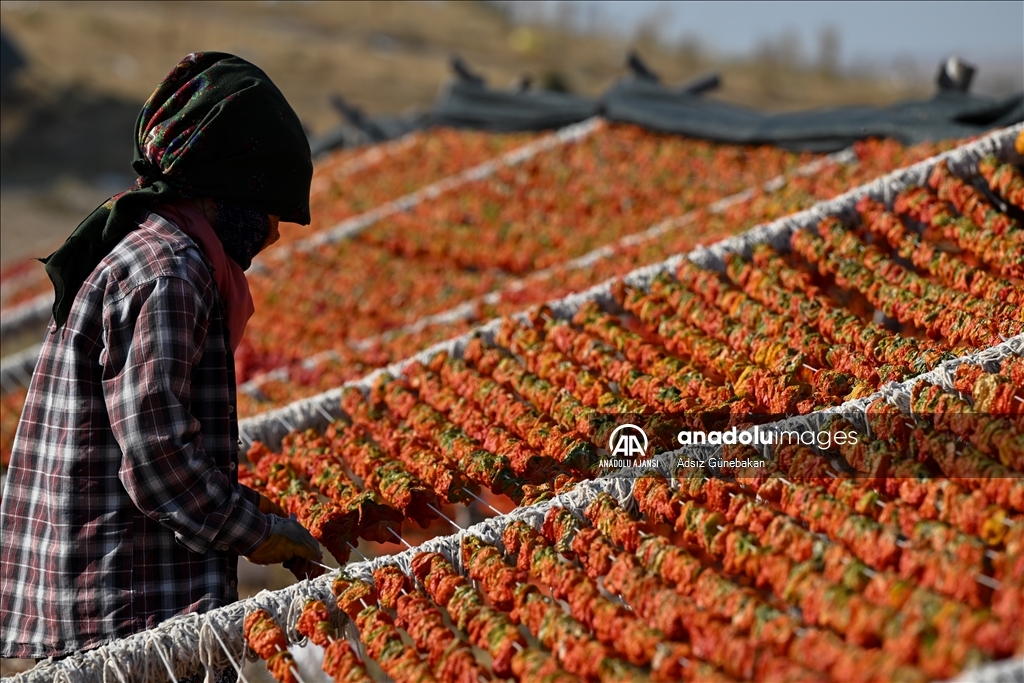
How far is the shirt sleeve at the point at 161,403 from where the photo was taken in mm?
2127

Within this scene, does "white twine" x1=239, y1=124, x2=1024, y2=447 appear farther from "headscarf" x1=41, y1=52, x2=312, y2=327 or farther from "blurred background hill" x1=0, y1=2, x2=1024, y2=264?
"blurred background hill" x1=0, y1=2, x2=1024, y2=264

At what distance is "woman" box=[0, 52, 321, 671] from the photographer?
216 centimetres

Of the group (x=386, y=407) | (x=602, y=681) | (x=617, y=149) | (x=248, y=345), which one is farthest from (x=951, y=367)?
(x=617, y=149)

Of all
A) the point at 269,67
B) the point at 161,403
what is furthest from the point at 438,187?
the point at 269,67

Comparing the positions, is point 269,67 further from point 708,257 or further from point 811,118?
point 708,257

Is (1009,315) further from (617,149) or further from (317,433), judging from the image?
(617,149)

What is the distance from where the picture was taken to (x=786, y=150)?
543 centimetres

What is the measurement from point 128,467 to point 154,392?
18 centimetres

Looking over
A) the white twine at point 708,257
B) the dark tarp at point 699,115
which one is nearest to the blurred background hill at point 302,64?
the dark tarp at point 699,115

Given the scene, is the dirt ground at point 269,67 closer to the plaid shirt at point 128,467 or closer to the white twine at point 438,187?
the white twine at point 438,187

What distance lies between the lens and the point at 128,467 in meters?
2.17

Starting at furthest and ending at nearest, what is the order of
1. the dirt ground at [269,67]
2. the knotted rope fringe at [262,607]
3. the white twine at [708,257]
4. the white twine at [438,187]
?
the dirt ground at [269,67]
the white twine at [438,187]
the white twine at [708,257]
the knotted rope fringe at [262,607]

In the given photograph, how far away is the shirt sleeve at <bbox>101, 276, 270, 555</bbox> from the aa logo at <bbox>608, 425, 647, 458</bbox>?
101 centimetres

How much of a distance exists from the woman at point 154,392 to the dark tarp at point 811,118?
3276 mm
